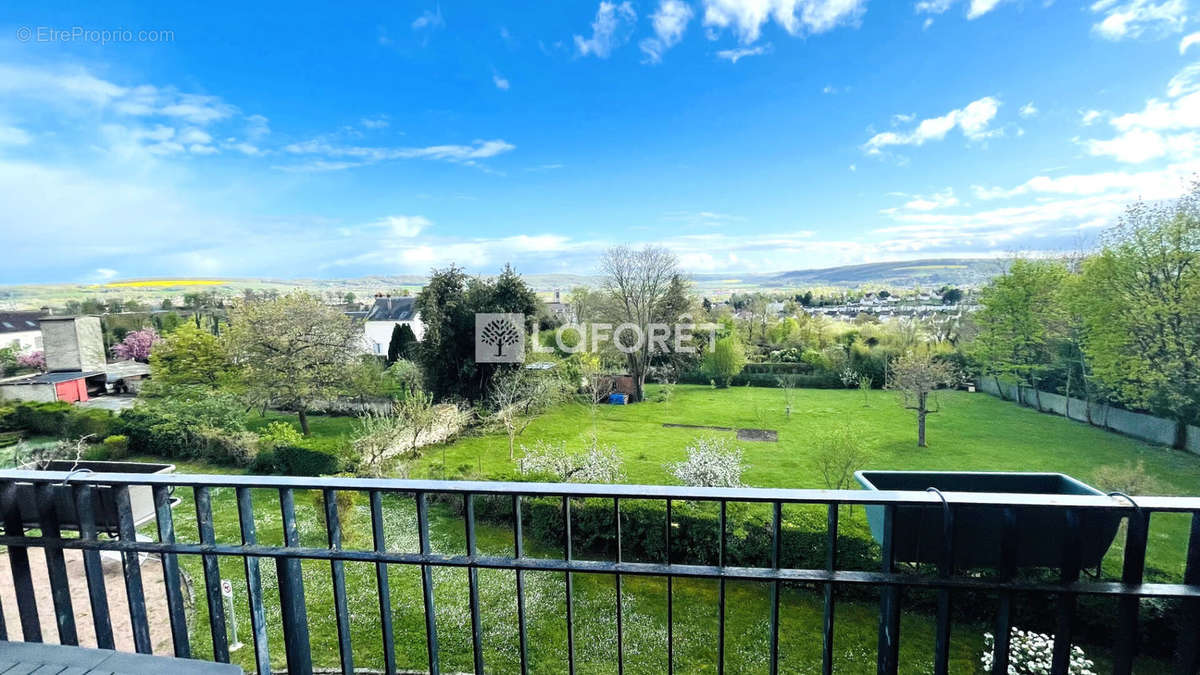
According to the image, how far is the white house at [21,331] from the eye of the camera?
9883 mm

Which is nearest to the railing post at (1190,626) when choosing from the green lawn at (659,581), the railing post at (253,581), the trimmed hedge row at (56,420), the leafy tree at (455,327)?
the railing post at (253,581)

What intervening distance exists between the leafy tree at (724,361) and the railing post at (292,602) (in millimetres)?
15397

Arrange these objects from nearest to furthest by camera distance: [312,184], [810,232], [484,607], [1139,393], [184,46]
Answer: [484,607], [1139,393], [184,46], [312,184], [810,232]

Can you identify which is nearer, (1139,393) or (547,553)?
(547,553)

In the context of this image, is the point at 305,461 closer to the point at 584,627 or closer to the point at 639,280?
the point at 584,627

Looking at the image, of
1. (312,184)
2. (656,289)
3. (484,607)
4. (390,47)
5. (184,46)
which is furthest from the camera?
(656,289)

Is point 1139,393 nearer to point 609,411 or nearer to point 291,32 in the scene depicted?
point 609,411

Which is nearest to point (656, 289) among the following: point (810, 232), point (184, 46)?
point (810, 232)

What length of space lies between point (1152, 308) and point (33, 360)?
20608 mm

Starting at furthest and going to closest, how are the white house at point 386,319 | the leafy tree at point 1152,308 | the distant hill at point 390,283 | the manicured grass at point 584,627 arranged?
1. the white house at point 386,319
2. the distant hill at point 390,283
3. the leafy tree at point 1152,308
4. the manicured grass at point 584,627

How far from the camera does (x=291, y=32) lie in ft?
28.7

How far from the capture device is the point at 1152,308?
22.0ft

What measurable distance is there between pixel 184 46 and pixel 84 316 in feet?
21.4

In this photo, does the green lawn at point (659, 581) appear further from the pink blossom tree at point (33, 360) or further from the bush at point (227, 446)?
the pink blossom tree at point (33, 360)
